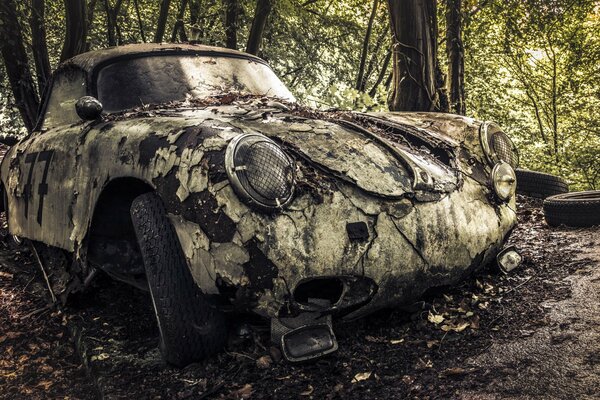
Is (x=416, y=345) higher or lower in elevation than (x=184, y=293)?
lower

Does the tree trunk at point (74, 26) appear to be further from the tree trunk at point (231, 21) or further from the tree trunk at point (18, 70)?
the tree trunk at point (231, 21)

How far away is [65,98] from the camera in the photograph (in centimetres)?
400

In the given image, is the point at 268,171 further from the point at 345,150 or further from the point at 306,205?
the point at 345,150

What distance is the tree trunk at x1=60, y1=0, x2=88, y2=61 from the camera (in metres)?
7.49

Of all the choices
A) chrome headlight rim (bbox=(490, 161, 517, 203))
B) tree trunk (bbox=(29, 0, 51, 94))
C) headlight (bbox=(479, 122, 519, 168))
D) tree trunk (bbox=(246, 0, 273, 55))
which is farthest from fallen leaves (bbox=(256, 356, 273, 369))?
tree trunk (bbox=(246, 0, 273, 55))

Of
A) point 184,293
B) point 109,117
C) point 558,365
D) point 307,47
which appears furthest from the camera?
point 307,47

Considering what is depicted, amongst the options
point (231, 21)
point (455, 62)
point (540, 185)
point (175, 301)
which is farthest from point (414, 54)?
point (231, 21)

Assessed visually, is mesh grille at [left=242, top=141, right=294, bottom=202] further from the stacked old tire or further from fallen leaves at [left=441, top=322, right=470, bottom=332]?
the stacked old tire

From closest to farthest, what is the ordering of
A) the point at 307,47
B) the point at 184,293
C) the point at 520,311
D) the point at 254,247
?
the point at 254,247 → the point at 184,293 → the point at 520,311 → the point at 307,47

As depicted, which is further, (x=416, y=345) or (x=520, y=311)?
(x=520, y=311)

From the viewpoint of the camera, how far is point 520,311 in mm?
2719

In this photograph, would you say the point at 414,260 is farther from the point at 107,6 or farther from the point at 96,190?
the point at 107,6

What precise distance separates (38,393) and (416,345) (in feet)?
6.05

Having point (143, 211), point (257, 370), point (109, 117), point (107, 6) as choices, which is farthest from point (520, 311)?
point (107, 6)
